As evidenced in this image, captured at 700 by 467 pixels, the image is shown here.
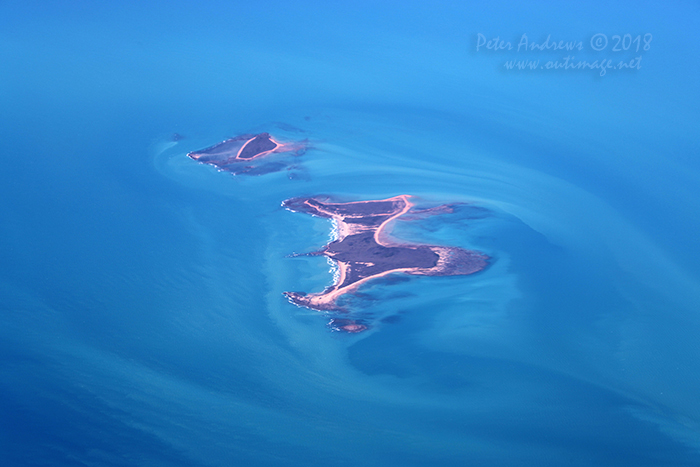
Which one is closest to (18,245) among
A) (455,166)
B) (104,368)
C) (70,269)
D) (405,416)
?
(70,269)

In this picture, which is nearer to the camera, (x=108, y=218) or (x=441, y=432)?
(x=441, y=432)

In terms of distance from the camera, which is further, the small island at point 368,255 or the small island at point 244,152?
the small island at point 244,152

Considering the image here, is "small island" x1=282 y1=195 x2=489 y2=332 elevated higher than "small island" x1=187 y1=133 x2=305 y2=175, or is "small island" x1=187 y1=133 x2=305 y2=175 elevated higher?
"small island" x1=187 y1=133 x2=305 y2=175

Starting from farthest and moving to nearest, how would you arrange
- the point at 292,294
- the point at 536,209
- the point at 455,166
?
the point at 455,166 → the point at 536,209 → the point at 292,294

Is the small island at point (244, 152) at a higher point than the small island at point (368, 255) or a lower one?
higher

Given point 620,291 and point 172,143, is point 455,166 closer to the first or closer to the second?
point 620,291
